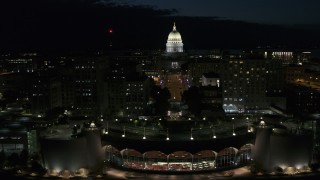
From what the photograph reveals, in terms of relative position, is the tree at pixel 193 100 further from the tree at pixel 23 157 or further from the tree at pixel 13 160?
the tree at pixel 13 160

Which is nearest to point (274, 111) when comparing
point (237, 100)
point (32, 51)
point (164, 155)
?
point (237, 100)

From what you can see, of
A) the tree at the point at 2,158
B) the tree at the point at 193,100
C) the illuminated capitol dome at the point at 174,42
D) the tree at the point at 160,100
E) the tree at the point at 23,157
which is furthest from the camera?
the illuminated capitol dome at the point at 174,42

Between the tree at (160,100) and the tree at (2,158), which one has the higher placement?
the tree at (160,100)

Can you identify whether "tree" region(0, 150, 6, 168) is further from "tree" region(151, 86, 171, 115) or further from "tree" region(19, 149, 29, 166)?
"tree" region(151, 86, 171, 115)

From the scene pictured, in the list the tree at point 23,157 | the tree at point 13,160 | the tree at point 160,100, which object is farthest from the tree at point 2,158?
the tree at point 160,100

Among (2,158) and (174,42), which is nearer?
(2,158)

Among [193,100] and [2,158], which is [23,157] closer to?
[2,158]

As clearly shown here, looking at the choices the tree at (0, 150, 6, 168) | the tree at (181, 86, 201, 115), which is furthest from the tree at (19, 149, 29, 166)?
the tree at (181, 86, 201, 115)

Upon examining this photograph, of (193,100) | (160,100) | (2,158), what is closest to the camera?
(2,158)

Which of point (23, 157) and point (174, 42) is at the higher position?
point (174, 42)

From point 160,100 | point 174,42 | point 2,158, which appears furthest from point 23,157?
point 174,42

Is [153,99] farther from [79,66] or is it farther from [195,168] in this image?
[195,168]

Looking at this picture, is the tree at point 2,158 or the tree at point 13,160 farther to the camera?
the tree at point 2,158
